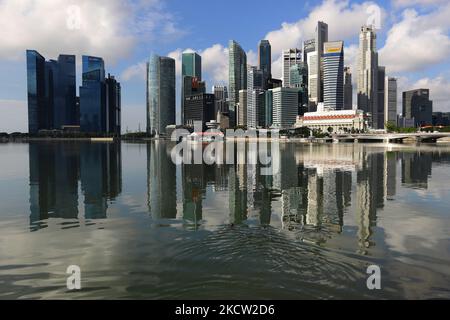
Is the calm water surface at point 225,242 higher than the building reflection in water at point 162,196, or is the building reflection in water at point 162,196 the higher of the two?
the building reflection in water at point 162,196

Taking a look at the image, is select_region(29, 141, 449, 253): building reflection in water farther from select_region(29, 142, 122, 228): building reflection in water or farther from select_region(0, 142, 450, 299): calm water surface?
select_region(0, 142, 450, 299): calm water surface

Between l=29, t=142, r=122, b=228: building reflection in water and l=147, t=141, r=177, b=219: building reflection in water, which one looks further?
l=29, t=142, r=122, b=228: building reflection in water

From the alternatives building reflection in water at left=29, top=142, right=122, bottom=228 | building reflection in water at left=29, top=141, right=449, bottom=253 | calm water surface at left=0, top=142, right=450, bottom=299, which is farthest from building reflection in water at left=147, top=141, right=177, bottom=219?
building reflection in water at left=29, top=142, right=122, bottom=228

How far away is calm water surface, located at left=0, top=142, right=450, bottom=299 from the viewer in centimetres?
1544

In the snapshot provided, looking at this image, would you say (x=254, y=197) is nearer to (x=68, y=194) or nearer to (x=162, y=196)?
(x=162, y=196)

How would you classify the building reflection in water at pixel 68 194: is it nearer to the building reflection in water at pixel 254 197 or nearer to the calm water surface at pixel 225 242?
the building reflection in water at pixel 254 197

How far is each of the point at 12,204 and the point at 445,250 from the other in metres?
34.4

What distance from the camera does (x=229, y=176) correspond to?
177 ft

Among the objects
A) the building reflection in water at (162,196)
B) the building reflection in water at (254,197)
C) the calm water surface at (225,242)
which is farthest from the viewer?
the building reflection in water at (162,196)

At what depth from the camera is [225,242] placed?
70.2ft

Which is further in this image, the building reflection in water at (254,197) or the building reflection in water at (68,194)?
the building reflection in water at (68,194)

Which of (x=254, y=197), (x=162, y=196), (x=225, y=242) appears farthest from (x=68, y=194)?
(x=225, y=242)

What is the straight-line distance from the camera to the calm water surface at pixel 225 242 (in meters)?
15.4

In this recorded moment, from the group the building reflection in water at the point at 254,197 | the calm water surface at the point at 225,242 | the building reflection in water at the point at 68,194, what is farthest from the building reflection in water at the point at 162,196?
the building reflection in water at the point at 68,194
